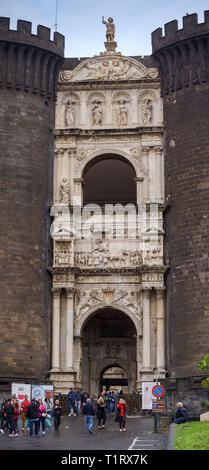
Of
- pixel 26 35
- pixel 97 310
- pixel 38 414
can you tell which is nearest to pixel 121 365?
pixel 97 310

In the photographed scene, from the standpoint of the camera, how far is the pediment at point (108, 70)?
40062 millimetres

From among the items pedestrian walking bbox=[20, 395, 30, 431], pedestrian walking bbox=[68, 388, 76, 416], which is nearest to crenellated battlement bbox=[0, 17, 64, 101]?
pedestrian walking bbox=[68, 388, 76, 416]

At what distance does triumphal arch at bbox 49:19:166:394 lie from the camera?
3669cm

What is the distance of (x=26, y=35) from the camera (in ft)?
128

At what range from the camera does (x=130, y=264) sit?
3766 centimetres

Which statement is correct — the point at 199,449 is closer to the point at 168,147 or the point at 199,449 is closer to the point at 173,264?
the point at 173,264

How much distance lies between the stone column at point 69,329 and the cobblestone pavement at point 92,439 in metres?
6.62

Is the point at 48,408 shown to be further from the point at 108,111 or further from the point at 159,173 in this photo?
the point at 108,111

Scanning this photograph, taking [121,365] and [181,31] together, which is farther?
[121,365]

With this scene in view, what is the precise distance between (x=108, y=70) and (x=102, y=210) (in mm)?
7409

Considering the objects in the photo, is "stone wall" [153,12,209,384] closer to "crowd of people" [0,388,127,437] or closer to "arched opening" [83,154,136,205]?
"crowd of people" [0,388,127,437]

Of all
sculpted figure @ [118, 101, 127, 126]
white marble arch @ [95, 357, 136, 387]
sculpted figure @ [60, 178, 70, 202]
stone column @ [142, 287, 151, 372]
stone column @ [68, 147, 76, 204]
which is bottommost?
white marble arch @ [95, 357, 136, 387]

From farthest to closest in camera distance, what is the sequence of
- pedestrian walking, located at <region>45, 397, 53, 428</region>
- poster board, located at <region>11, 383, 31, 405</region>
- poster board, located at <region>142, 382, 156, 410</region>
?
poster board, located at <region>142, 382, 156, 410</region> → poster board, located at <region>11, 383, 31, 405</region> → pedestrian walking, located at <region>45, 397, 53, 428</region>

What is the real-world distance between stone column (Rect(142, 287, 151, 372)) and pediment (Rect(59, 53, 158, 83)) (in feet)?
36.7
